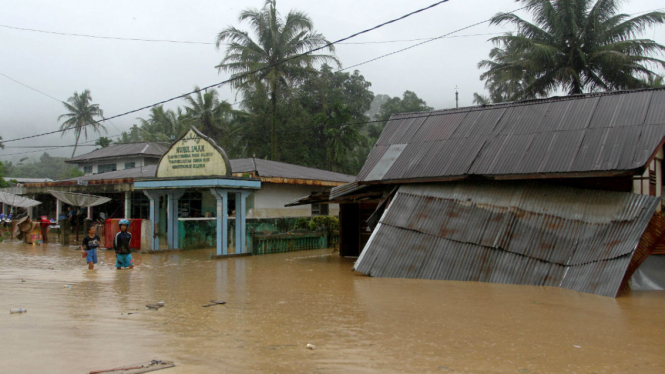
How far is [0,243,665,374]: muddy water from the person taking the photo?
6.00 m

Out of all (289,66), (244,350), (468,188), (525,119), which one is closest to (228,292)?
(244,350)

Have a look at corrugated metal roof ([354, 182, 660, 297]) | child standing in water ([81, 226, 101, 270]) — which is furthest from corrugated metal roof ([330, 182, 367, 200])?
child standing in water ([81, 226, 101, 270])

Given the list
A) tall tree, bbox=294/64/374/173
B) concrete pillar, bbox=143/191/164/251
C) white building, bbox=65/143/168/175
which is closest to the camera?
concrete pillar, bbox=143/191/164/251

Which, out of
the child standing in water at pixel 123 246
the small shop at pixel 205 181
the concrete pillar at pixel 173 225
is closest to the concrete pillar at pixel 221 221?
the small shop at pixel 205 181

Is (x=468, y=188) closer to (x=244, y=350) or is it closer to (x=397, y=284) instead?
(x=397, y=284)

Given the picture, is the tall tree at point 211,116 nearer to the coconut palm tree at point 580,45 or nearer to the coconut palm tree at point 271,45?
the coconut palm tree at point 271,45

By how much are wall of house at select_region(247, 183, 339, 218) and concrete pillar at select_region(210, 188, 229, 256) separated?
514cm

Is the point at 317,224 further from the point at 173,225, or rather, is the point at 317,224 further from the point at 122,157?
the point at 122,157

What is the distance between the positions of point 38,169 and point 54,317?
377 ft

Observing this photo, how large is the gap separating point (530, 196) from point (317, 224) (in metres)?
11.7

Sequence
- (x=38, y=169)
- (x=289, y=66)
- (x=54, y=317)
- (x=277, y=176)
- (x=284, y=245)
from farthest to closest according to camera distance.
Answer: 1. (x=38, y=169)
2. (x=289, y=66)
3. (x=277, y=176)
4. (x=284, y=245)
5. (x=54, y=317)

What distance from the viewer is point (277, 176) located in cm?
2480

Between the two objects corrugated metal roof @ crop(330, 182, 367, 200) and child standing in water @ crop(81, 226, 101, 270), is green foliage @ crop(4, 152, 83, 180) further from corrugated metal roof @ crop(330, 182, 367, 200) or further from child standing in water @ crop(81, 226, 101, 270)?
corrugated metal roof @ crop(330, 182, 367, 200)

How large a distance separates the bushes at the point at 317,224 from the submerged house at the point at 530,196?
6670mm
